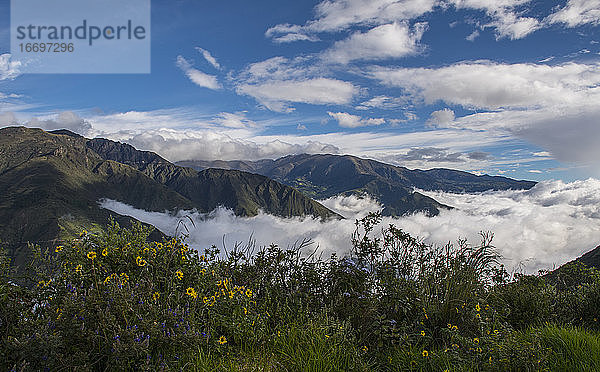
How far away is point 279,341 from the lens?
12.0 feet

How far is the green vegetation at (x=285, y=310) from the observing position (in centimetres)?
294

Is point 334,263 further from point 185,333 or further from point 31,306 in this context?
point 31,306

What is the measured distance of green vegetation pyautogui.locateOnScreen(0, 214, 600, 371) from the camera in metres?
2.94

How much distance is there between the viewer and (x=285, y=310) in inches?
172

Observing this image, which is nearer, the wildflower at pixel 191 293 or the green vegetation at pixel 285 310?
Answer: the green vegetation at pixel 285 310

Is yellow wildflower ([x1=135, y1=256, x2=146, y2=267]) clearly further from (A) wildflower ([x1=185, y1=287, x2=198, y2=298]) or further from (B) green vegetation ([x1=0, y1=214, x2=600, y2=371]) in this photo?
(A) wildflower ([x1=185, y1=287, x2=198, y2=298])

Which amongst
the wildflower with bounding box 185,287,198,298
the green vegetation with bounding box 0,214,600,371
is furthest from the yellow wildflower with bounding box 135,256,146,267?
the wildflower with bounding box 185,287,198,298

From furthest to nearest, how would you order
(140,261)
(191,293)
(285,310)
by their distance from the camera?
(285,310), (140,261), (191,293)

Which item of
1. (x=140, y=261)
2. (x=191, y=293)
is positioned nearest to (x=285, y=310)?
(x=191, y=293)

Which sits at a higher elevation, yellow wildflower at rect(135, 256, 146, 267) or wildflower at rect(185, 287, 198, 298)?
yellow wildflower at rect(135, 256, 146, 267)

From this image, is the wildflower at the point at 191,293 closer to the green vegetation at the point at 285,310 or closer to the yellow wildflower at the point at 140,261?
the green vegetation at the point at 285,310

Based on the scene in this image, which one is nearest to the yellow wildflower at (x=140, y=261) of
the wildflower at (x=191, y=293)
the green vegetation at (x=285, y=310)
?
the green vegetation at (x=285, y=310)

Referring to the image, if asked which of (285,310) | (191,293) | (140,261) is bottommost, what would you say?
(285,310)

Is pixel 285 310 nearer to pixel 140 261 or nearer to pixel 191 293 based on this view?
pixel 191 293
